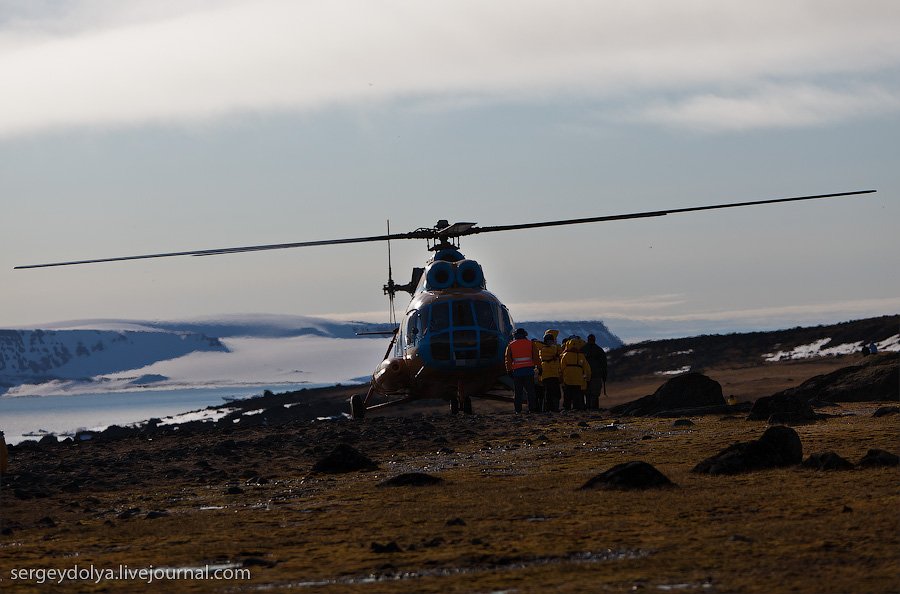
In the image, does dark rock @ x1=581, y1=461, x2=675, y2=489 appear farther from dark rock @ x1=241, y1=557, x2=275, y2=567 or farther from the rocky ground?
dark rock @ x1=241, y1=557, x2=275, y2=567

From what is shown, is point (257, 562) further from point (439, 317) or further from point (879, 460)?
point (439, 317)

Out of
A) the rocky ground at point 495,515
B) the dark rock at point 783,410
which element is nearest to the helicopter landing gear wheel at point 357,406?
the rocky ground at point 495,515

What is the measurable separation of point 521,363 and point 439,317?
7.07ft

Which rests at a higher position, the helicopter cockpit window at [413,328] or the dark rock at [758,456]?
the helicopter cockpit window at [413,328]

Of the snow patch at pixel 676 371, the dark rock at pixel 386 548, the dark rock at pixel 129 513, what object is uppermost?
the dark rock at pixel 386 548

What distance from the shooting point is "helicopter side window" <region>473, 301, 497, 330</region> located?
31500 mm

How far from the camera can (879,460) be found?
1322 centimetres

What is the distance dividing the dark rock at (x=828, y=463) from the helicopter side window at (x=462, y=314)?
58.8ft

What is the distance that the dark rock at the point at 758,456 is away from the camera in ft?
45.4

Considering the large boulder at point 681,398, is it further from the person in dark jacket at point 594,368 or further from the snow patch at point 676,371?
the snow patch at point 676,371

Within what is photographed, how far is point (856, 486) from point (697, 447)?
594 cm

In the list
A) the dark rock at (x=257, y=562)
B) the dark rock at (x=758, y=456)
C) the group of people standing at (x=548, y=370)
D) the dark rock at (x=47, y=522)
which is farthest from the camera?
the group of people standing at (x=548, y=370)

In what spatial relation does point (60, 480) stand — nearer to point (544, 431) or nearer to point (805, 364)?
point (544, 431)

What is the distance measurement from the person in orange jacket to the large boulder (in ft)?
9.82
